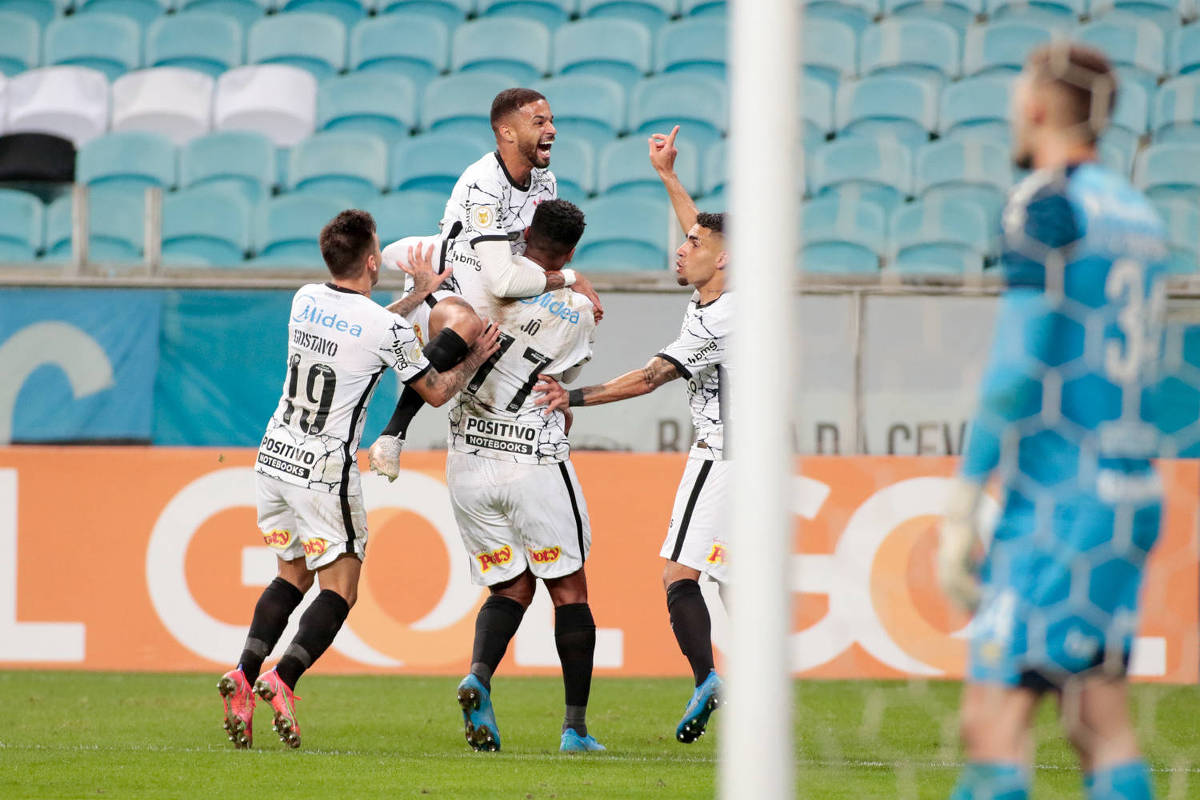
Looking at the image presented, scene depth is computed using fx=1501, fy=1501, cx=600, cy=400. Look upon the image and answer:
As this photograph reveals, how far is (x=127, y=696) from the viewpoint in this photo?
6.62 m

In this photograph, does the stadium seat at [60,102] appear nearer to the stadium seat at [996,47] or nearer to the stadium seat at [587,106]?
the stadium seat at [587,106]

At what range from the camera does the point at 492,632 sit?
5.20m

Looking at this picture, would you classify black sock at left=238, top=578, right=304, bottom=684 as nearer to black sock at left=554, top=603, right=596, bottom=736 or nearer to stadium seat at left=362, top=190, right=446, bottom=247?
black sock at left=554, top=603, right=596, bottom=736

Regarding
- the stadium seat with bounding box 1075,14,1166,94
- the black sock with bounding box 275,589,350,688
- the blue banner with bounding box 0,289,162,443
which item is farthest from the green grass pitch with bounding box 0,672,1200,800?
the stadium seat with bounding box 1075,14,1166,94

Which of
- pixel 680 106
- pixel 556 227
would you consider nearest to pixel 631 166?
pixel 680 106

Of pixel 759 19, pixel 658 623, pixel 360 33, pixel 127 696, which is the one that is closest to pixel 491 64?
pixel 360 33

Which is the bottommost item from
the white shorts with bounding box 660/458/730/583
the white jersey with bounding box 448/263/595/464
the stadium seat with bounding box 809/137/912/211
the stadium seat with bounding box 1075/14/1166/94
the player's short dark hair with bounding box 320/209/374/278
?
the white shorts with bounding box 660/458/730/583

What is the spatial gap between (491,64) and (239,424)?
16.2 feet

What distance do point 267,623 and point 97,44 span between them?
822 centimetres

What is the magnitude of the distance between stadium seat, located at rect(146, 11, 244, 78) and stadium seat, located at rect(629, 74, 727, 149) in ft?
10.9

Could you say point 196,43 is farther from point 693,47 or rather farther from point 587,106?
point 693,47

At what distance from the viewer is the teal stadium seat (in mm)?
10789

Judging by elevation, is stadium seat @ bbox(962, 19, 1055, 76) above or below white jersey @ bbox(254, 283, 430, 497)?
above

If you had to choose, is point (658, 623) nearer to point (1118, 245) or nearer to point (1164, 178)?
point (1164, 178)
